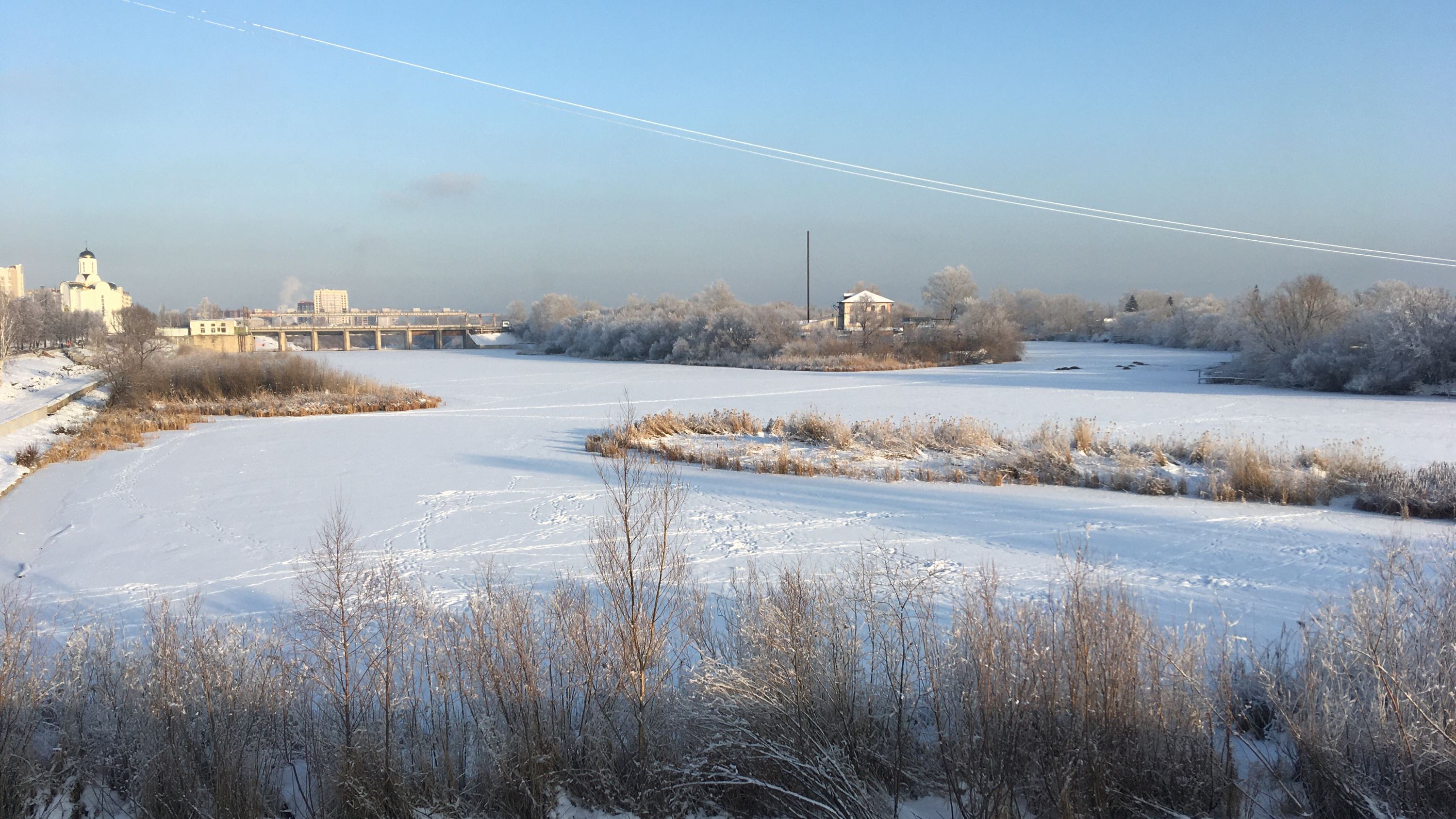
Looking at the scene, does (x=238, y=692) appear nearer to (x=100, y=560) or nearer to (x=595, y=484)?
(x=100, y=560)

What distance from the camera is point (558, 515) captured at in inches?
401

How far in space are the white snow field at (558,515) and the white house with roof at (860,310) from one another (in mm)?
33681

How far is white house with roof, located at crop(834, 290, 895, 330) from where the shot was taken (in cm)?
5459

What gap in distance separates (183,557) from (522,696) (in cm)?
620

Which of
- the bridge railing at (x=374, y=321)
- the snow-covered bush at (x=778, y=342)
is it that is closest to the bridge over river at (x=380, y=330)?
the bridge railing at (x=374, y=321)

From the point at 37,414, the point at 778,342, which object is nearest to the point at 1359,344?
the point at 778,342

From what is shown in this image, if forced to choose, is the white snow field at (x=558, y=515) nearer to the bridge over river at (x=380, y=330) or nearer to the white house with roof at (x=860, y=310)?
the white house with roof at (x=860, y=310)

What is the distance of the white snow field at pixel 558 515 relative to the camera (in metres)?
7.52

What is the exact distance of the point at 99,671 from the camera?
4.60 m

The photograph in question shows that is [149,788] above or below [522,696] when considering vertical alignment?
below

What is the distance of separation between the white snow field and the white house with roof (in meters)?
33.7

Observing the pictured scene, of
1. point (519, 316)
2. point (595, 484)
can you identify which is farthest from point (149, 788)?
point (519, 316)

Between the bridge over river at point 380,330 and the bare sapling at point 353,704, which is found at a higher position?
the bridge over river at point 380,330

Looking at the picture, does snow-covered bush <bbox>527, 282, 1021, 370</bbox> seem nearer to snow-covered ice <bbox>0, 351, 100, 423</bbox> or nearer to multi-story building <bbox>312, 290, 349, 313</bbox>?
snow-covered ice <bbox>0, 351, 100, 423</bbox>
